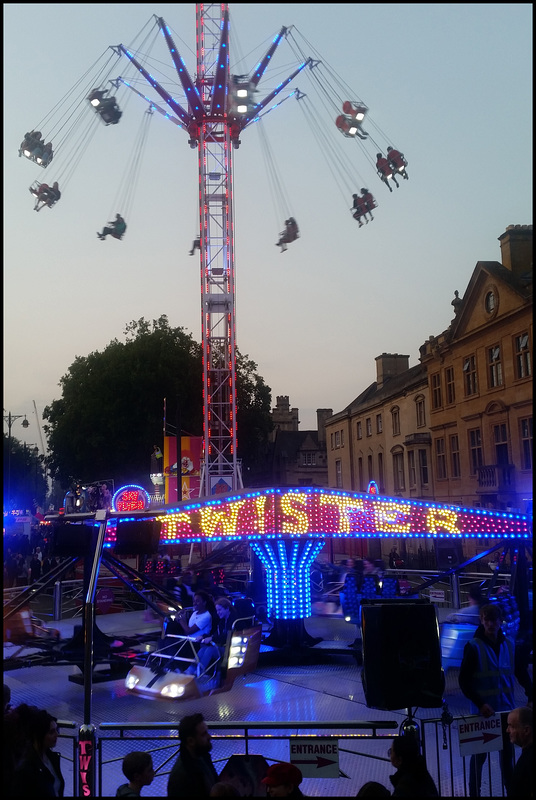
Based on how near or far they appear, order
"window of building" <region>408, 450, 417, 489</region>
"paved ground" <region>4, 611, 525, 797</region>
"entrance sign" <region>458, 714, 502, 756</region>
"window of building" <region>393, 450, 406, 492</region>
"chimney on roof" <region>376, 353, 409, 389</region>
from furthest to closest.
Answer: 1. "chimney on roof" <region>376, 353, 409, 389</region>
2. "window of building" <region>393, 450, 406, 492</region>
3. "window of building" <region>408, 450, 417, 489</region>
4. "paved ground" <region>4, 611, 525, 797</region>
5. "entrance sign" <region>458, 714, 502, 756</region>

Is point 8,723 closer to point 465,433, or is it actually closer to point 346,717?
point 346,717

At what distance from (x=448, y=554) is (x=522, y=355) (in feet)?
37.8

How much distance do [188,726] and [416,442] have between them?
42168 millimetres

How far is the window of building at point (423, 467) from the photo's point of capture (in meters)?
46.1

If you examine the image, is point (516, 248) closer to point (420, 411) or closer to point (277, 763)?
point (420, 411)

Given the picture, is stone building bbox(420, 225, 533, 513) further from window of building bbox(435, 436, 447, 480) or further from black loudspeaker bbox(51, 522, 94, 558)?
black loudspeaker bbox(51, 522, 94, 558)

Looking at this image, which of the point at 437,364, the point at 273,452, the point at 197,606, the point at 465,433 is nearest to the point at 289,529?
the point at 197,606

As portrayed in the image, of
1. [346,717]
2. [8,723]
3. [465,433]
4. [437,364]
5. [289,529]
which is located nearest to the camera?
[8,723]

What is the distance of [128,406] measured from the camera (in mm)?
55125

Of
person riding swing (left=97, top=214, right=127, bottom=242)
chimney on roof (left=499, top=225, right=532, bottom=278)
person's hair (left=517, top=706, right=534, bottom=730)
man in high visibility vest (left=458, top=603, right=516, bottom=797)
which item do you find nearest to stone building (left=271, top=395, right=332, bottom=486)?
chimney on roof (left=499, top=225, right=532, bottom=278)

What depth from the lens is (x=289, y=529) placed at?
44.1 ft

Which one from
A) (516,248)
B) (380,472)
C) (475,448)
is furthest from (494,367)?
(380,472)

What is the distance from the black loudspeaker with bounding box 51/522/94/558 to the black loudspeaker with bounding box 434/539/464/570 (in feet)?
69.3

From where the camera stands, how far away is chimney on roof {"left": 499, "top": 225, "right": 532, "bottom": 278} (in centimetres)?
3838
